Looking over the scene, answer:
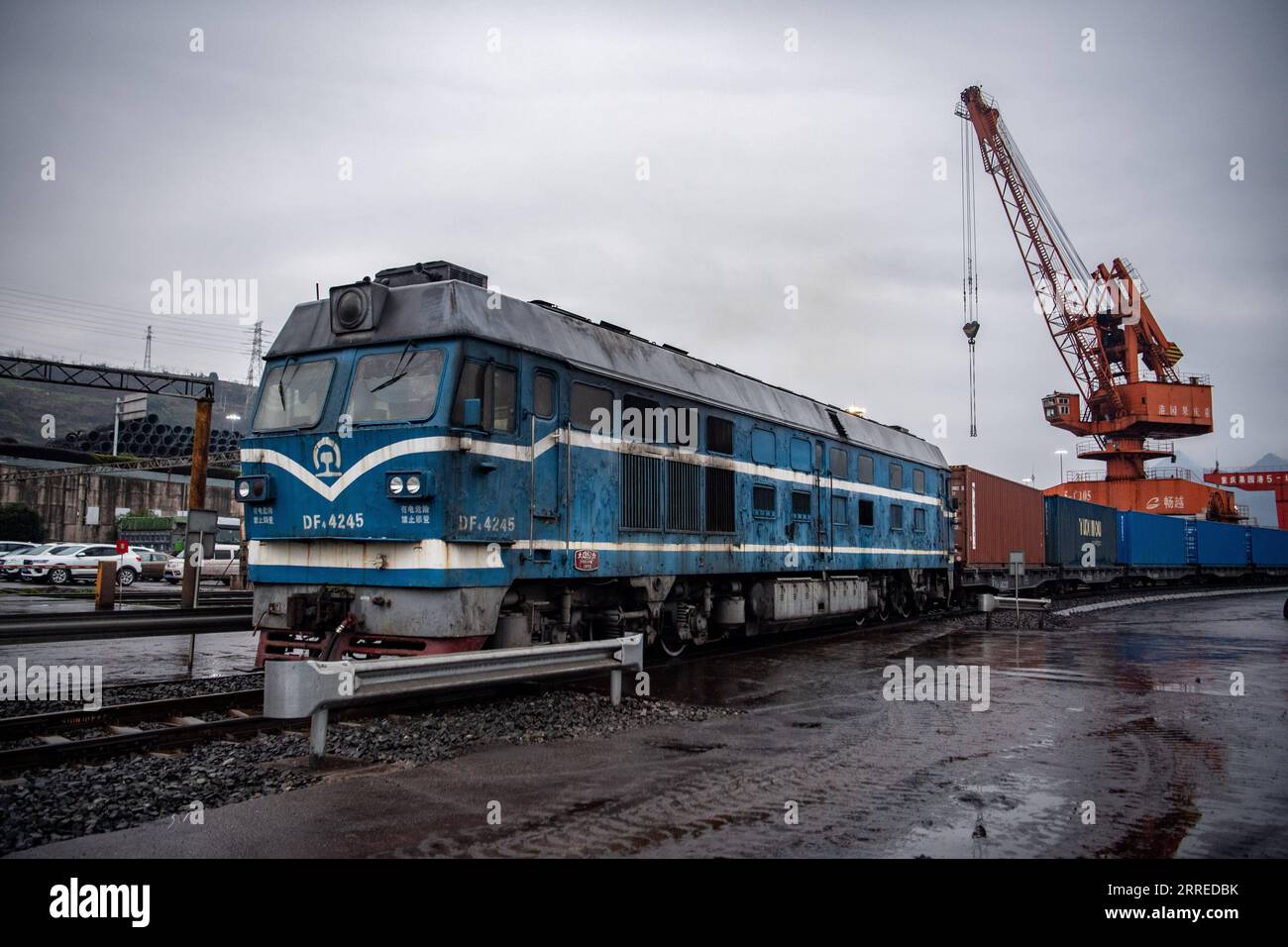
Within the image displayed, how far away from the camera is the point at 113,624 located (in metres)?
11.0

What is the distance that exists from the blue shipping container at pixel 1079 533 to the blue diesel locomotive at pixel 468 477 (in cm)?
2152

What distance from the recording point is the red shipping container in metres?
25.4


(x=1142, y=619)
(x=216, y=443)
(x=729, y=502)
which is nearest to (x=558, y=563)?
(x=729, y=502)

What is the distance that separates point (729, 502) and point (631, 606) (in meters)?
2.66

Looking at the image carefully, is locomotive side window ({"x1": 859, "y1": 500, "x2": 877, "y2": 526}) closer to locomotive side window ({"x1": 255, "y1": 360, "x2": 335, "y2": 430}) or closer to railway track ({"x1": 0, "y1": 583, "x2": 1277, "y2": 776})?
railway track ({"x1": 0, "y1": 583, "x2": 1277, "y2": 776})

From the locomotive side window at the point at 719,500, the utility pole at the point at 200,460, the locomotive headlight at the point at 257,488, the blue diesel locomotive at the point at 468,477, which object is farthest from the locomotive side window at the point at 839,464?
the utility pole at the point at 200,460

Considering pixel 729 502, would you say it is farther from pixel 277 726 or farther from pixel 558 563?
pixel 277 726

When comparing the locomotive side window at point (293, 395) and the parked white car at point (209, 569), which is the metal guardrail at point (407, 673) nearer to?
the locomotive side window at point (293, 395)

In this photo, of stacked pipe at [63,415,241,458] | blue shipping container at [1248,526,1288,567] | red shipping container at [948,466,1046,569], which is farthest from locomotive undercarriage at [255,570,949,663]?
stacked pipe at [63,415,241,458]

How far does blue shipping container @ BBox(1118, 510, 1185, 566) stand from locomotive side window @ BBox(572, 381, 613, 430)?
107 feet

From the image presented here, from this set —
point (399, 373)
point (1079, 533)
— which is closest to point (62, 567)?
point (399, 373)

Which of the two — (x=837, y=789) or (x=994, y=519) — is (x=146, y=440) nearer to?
(x=994, y=519)

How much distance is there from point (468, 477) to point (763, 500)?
6908mm
